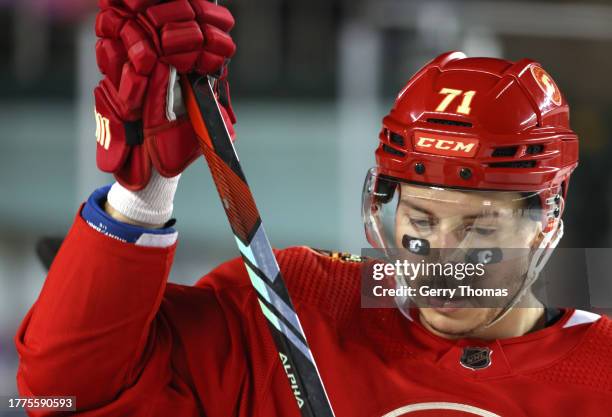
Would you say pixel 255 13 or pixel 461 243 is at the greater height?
pixel 461 243

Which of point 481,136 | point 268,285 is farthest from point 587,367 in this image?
point 268,285

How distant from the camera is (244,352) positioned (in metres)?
1.77

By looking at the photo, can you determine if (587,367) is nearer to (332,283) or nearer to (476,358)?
(476,358)

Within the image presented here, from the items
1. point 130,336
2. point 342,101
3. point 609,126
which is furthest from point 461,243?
point 609,126

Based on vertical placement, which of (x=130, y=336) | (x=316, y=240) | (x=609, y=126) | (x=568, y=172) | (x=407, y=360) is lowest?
(x=316, y=240)

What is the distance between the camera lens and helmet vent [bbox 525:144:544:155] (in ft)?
5.59

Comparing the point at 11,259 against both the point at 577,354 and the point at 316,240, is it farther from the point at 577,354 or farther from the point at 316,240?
the point at 577,354

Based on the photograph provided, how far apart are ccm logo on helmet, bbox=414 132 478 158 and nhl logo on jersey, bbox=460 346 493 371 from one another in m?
0.33

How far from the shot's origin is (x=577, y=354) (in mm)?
1751

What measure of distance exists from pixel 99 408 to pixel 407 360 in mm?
521

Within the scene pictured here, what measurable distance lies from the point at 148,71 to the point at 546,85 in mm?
700

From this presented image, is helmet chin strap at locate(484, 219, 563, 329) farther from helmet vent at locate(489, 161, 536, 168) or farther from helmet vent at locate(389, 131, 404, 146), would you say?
helmet vent at locate(389, 131, 404, 146)

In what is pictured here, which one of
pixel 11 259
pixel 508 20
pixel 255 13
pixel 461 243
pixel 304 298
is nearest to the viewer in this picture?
pixel 461 243

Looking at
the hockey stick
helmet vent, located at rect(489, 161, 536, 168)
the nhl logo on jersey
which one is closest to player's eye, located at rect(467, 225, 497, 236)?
helmet vent, located at rect(489, 161, 536, 168)
